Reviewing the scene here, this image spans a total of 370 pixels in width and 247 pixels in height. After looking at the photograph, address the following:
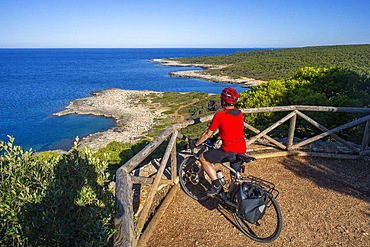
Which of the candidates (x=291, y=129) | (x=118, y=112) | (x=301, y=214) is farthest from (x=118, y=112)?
(x=301, y=214)

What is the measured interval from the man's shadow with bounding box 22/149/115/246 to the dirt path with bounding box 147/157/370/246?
1.69 meters

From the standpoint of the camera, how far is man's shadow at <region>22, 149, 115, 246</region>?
2.37m

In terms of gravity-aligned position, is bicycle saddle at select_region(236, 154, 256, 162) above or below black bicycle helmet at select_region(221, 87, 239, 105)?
below

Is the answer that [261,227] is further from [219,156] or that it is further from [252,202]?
[219,156]

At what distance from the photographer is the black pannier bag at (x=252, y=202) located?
3.69 metres

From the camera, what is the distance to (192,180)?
528 centimetres

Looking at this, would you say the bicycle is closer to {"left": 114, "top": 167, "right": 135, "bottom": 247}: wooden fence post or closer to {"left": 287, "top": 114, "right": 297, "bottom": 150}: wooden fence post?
{"left": 114, "top": 167, "right": 135, "bottom": 247}: wooden fence post

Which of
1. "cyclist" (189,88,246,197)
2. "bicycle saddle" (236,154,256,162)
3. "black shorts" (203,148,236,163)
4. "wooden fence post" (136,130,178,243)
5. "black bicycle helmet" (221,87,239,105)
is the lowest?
"wooden fence post" (136,130,178,243)

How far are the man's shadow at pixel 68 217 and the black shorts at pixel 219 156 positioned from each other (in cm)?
185

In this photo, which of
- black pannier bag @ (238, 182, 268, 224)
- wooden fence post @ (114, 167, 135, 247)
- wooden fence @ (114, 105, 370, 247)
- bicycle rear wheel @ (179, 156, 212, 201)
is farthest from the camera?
bicycle rear wheel @ (179, 156, 212, 201)

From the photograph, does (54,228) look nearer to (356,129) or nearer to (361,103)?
→ (356,129)

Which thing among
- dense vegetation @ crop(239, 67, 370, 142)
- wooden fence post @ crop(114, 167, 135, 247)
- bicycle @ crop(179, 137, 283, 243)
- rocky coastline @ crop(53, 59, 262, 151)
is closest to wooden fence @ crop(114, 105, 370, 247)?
wooden fence post @ crop(114, 167, 135, 247)

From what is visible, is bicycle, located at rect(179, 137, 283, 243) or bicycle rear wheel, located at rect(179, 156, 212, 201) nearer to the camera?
bicycle, located at rect(179, 137, 283, 243)

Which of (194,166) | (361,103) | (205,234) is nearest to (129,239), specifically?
(205,234)
